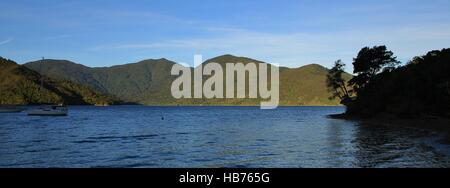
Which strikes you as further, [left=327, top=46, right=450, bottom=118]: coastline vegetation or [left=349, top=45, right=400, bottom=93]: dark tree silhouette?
[left=349, top=45, right=400, bottom=93]: dark tree silhouette

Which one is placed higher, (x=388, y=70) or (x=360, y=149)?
(x=388, y=70)

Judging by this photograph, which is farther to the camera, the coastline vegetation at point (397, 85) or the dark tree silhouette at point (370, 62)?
the dark tree silhouette at point (370, 62)

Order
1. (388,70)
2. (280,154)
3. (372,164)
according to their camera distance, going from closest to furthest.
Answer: (372,164)
(280,154)
(388,70)

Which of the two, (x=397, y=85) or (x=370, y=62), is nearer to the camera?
(x=397, y=85)
